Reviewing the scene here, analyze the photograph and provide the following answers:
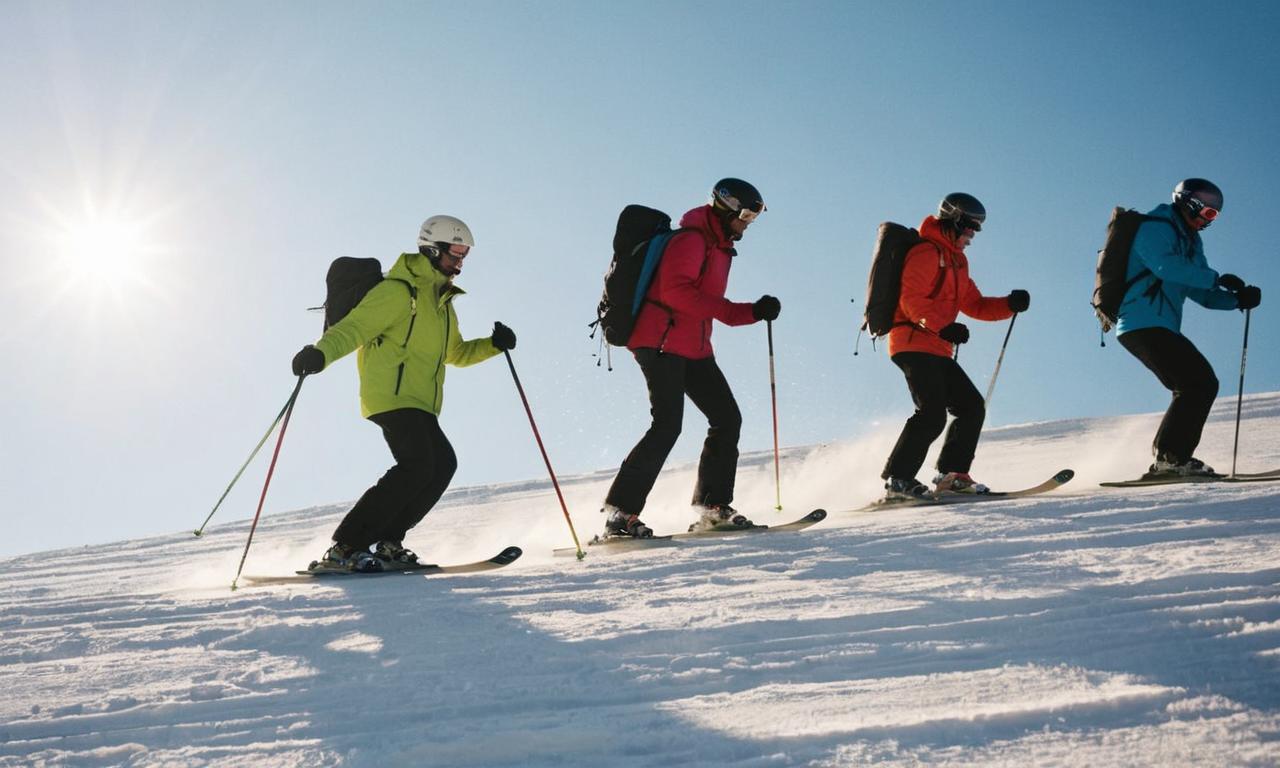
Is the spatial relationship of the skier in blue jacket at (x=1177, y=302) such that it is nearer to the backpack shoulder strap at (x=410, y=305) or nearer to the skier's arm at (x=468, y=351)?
the skier's arm at (x=468, y=351)

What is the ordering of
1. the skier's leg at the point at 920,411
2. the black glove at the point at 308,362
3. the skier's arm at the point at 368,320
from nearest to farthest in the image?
1. the black glove at the point at 308,362
2. the skier's arm at the point at 368,320
3. the skier's leg at the point at 920,411

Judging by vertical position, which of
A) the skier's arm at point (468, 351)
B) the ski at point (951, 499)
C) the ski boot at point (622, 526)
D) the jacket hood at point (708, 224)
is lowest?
the ski at point (951, 499)

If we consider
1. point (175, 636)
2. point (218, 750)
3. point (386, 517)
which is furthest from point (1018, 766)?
point (386, 517)

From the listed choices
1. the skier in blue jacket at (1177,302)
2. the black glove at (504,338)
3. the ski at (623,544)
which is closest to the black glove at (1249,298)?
the skier in blue jacket at (1177,302)

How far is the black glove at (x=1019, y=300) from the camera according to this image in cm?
748

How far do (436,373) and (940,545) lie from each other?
3331 mm

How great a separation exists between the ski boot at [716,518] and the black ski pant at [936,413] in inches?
59.2

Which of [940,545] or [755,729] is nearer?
[755,729]

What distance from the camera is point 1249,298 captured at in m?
7.21

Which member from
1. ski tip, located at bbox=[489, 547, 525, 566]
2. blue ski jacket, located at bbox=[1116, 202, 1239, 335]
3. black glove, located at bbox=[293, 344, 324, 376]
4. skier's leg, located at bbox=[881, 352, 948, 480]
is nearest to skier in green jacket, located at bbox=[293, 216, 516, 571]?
black glove, located at bbox=[293, 344, 324, 376]

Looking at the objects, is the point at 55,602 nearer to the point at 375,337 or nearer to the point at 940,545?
the point at 375,337

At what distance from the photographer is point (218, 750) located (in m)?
2.63

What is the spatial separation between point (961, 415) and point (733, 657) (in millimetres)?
4834

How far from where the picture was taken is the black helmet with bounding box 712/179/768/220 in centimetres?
650
